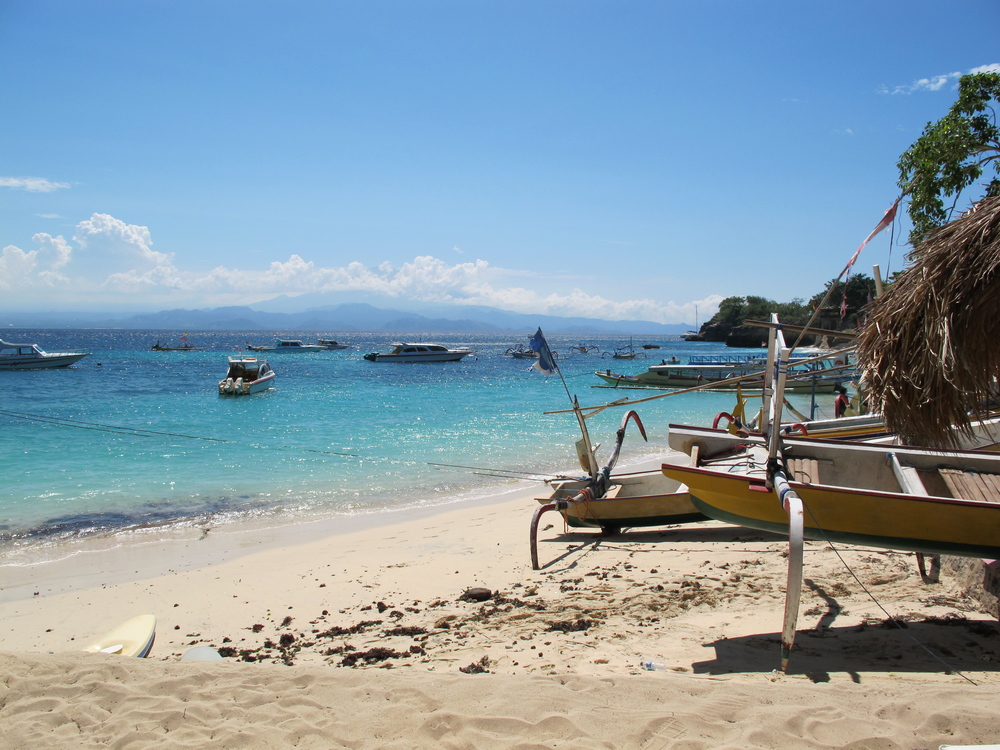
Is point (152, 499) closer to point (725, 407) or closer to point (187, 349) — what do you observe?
point (725, 407)

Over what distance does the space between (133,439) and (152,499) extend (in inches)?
305

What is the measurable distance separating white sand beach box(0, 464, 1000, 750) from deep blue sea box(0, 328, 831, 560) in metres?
2.87

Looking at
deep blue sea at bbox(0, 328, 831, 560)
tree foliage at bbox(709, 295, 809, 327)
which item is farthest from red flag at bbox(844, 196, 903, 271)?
tree foliage at bbox(709, 295, 809, 327)

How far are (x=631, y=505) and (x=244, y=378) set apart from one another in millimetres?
29318

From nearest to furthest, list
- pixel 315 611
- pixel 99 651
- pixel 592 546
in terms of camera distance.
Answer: pixel 99 651 → pixel 315 611 → pixel 592 546

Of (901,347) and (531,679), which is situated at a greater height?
(901,347)

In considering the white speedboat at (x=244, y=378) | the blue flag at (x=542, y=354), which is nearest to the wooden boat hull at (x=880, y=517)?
the blue flag at (x=542, y=354)

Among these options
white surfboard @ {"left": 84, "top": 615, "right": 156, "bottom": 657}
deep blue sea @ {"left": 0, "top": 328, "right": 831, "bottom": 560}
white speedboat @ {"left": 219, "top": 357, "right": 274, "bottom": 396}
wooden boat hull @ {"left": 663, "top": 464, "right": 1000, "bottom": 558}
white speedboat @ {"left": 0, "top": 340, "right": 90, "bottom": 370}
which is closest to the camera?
wooden boat hull @ {"left": 663, "top": 464, "right": 1000, "bottom": 558}

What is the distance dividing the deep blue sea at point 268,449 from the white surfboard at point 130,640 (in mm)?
5568

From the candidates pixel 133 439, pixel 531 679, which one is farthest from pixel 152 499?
pixel 531 679

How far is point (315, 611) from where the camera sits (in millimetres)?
6574

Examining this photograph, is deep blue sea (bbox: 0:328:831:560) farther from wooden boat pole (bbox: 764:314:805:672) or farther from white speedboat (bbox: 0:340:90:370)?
wooden boat pole (bbox: 764:314:805:672)

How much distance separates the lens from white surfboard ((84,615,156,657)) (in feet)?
16.8

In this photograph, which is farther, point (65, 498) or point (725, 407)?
point (725, 407)
